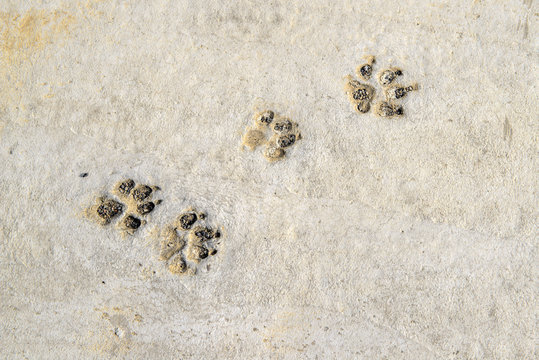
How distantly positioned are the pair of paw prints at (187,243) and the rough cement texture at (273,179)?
0.07m

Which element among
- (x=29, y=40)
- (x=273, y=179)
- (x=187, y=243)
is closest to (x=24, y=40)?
(x=29, y=40)

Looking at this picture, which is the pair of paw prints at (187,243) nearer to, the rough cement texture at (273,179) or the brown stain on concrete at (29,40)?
the rough cement texture at (273,179)

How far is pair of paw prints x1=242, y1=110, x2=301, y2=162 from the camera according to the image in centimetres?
280

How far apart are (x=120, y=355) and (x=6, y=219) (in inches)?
51.9

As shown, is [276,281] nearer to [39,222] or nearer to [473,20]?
[39,222]

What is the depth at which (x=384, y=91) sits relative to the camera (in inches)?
111

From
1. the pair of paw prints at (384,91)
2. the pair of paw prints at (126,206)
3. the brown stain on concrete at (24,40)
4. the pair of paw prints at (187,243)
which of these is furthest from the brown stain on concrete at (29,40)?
the pair of paw prints at (384,91)

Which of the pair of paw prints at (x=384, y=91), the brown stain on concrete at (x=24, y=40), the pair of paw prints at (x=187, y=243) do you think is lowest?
the pair of paw prints at (x=187, y=243)

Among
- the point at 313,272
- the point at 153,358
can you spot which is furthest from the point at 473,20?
the point at 153,358

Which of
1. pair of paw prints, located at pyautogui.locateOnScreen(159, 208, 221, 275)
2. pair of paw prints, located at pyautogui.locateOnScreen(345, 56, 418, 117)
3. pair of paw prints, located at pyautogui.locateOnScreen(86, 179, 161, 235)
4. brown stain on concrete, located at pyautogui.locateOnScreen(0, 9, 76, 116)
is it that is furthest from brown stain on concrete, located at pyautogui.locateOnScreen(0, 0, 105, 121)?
pair of paw prints, located at pyautogui.locateOnScreen(345, 56, 418, 117)

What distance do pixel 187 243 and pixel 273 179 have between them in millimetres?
783

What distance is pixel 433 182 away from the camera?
2770 mm

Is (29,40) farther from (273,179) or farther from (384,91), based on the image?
(384,91)

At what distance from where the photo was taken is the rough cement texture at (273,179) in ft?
8.93
